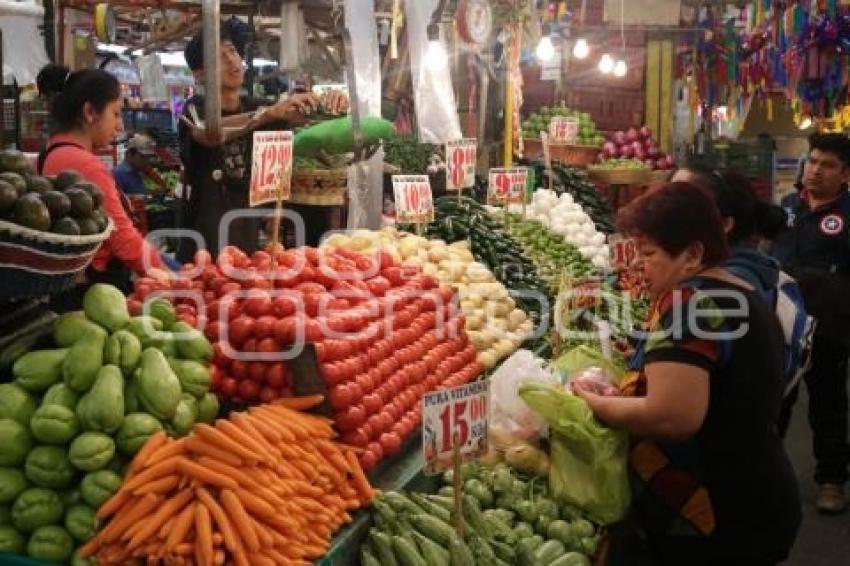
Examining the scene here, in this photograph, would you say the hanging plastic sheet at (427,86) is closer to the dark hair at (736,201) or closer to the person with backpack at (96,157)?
the person with backpack at (96,157)

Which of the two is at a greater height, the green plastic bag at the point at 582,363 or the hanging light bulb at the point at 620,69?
the hanging light bulb at the point at 620,69

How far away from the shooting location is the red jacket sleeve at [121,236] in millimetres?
3943

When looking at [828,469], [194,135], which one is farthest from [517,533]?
[828,469]

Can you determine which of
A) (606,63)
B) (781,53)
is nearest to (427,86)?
(606,63)

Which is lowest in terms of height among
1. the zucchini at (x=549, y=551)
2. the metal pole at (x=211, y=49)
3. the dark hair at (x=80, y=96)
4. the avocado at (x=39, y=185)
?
the zucchini at (x=549, y=551)

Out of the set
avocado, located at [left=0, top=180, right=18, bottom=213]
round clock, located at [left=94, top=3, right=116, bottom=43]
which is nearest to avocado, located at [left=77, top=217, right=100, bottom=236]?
avocado, located at [left=0, top=180, right=18, bottom=213]

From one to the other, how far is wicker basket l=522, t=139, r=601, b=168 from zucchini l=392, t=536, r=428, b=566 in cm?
720

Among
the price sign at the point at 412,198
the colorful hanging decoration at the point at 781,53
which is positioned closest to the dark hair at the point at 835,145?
the price sign at the point at 412,198

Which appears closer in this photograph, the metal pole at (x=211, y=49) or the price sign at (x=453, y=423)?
the price sign at (x=453, y=423)

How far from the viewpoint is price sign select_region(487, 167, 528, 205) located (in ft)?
20.2

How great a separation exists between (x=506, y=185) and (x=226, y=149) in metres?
2.06

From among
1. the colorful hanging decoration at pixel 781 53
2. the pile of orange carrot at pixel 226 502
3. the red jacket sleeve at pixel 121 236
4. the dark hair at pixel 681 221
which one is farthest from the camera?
the colorful hanging decoration at pixel 781 53

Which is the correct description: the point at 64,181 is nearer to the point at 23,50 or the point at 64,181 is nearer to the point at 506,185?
the point at 506,185

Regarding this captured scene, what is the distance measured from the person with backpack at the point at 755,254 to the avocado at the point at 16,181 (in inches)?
95.7
